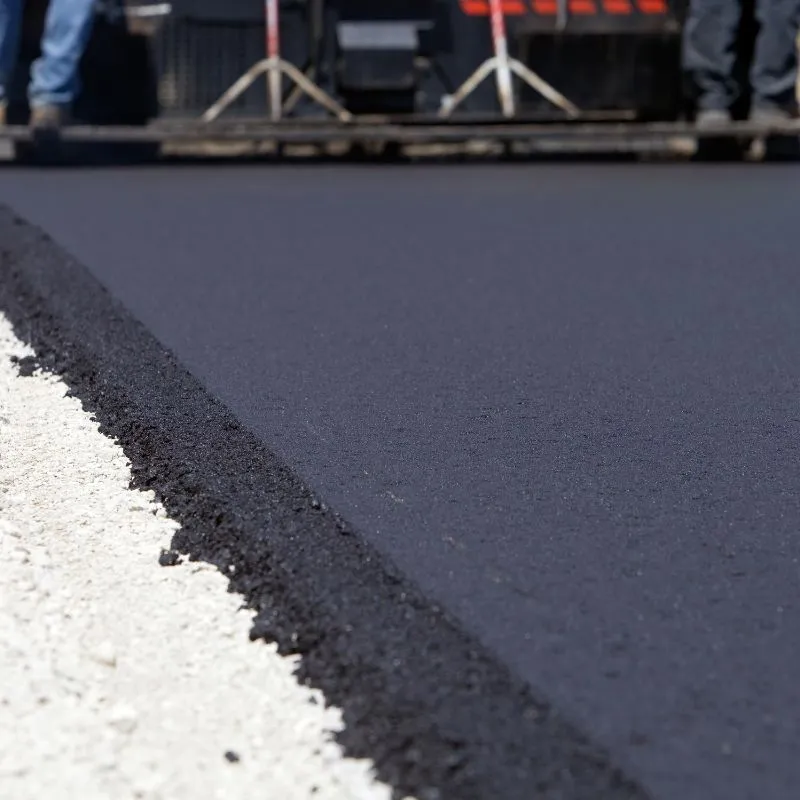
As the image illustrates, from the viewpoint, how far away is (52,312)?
11.7 feet

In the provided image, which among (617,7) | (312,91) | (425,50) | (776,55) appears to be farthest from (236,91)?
(776,55)

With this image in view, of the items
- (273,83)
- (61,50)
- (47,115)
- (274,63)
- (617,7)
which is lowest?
(47,115)

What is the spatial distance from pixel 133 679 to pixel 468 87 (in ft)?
23.7

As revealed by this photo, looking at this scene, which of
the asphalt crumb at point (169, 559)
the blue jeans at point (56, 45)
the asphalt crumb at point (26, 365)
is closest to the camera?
the asphalt crumb at point (169, 559)

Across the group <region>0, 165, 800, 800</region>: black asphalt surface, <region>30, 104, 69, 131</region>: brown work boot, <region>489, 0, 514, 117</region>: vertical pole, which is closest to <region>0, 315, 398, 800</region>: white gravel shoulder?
<region>0, 165, 800, 800</region>: black asphalt surface

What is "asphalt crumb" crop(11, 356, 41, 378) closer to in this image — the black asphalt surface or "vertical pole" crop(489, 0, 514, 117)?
the black asphalt surface

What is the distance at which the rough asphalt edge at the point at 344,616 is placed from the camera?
4.27 ft

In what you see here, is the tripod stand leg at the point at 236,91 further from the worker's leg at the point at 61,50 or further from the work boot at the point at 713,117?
the work boot at the point at 713,117

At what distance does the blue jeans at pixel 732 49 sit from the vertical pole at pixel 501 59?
996mm

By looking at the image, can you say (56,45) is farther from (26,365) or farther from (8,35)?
(26,365)

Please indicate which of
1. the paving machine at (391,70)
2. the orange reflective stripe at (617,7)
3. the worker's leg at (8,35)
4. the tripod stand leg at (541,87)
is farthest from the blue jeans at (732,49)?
the worker's leg at (8,35)

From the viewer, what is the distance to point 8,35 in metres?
7.85

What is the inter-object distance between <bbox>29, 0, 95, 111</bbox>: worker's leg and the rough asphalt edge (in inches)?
205

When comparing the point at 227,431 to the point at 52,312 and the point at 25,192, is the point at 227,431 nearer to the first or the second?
the point at 52,312
